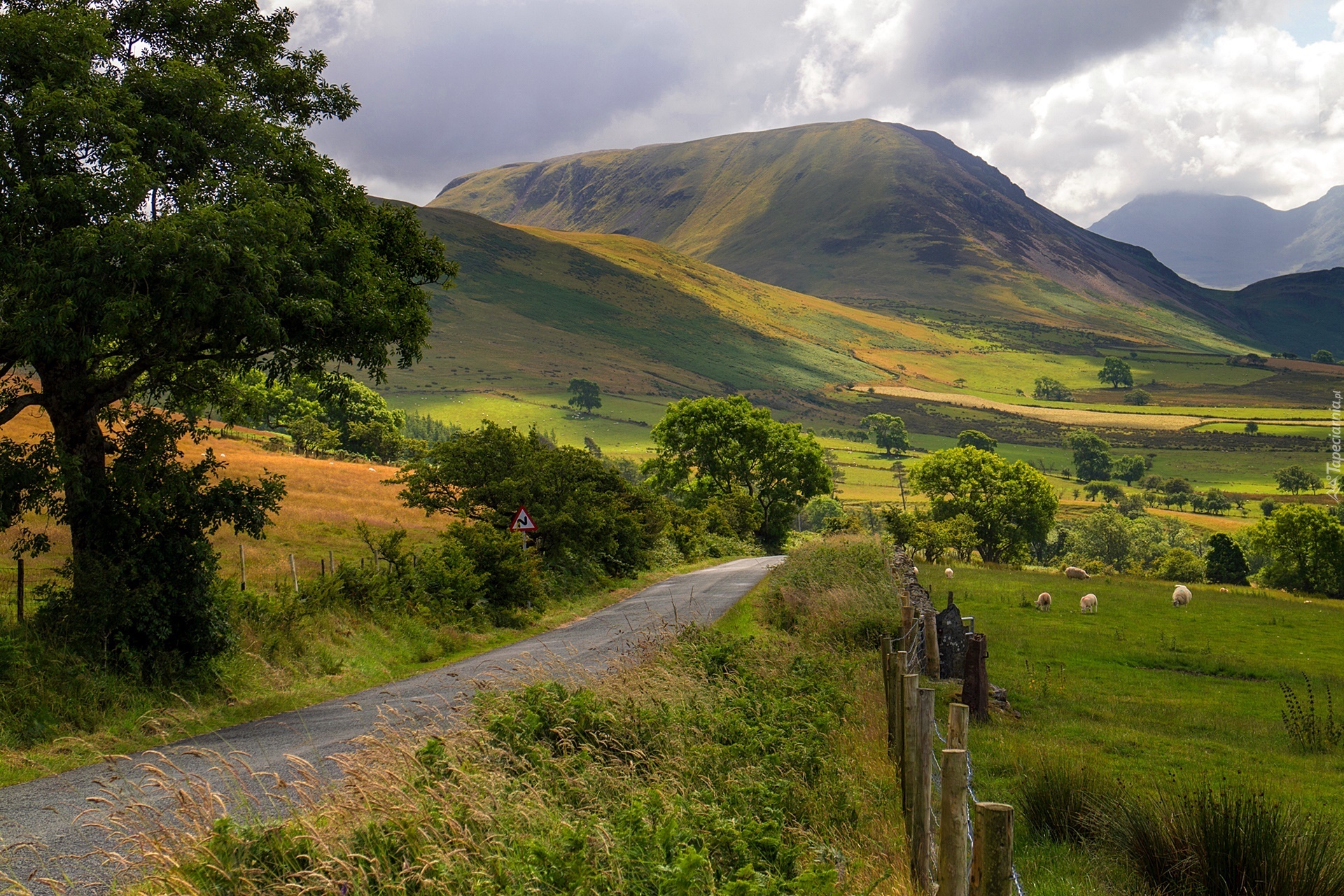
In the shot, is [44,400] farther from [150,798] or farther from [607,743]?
[607,743]

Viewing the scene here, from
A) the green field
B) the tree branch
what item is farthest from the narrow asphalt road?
the tree branch

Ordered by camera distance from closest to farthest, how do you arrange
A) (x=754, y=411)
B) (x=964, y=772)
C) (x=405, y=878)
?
(x=964, y=772)
(x=405, y=878)
(x=754, y=411)

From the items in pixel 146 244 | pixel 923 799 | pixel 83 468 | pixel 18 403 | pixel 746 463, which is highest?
pixel 146 244

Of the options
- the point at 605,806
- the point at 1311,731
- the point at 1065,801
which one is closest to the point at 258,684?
the point at 605,806

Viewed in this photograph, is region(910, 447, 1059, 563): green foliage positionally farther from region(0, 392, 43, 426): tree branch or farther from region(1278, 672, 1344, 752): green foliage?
region(0, 392, 43, 426): tree branch

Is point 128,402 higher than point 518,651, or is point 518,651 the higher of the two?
point 128,402

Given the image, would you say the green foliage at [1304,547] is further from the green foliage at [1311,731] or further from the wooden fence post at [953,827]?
the wooden fence post at [953,827]

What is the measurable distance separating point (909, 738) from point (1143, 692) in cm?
1514

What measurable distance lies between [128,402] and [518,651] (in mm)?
9923

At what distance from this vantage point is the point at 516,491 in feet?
112

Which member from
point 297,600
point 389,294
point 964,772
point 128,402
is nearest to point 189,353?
point 128,402

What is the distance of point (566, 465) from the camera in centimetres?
3978

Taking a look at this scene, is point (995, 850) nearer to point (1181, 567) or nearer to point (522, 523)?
point (522, 523)

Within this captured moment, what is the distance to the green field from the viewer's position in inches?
452
